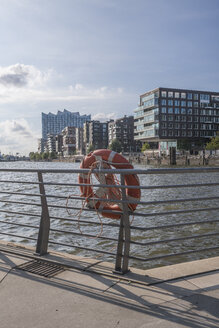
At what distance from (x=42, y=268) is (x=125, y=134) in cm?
15627

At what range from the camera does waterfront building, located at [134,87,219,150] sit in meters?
93.6

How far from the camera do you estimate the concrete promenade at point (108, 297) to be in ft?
9.34

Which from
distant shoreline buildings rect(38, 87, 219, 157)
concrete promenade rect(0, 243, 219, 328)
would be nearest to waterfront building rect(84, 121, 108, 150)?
distant shoreline buildings rect(38, 87, 219, 157)

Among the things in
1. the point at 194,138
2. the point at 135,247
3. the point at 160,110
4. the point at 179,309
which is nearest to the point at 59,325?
the point at 179,309

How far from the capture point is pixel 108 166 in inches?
175

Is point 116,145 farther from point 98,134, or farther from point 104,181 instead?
point 104,181

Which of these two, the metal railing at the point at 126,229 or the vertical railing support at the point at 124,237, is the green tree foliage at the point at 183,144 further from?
the vertical railing support at the point at 124,237

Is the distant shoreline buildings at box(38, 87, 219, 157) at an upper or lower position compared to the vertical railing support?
upper

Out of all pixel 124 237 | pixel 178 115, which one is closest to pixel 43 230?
pixel 124 237

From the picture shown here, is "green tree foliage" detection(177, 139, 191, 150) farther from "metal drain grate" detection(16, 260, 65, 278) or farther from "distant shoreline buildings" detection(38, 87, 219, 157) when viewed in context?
"metal drain grate" detection(16, 260, 65, 278)

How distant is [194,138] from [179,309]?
323 ft

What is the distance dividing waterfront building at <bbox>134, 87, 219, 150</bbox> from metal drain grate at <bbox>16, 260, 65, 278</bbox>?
90.2 meters

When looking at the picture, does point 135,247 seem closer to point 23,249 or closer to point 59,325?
point 23,249

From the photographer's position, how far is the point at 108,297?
3.31m
